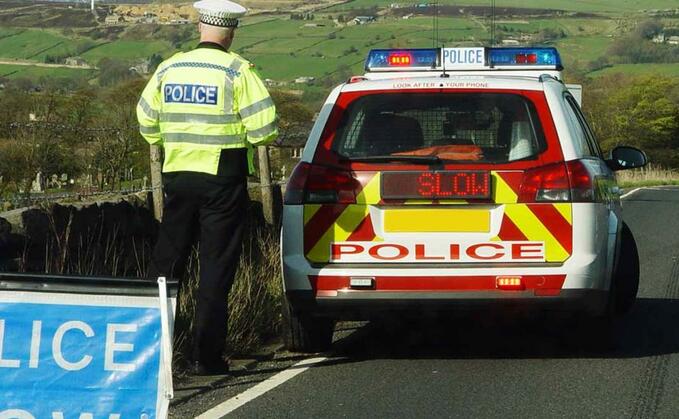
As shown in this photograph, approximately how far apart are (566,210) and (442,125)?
1.03m

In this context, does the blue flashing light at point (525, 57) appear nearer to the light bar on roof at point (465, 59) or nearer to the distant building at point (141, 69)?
the light bar on roof at point (465, 59)

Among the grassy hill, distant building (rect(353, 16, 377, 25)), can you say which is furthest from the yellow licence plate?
distant building (rect(353, 16, 377, 25))

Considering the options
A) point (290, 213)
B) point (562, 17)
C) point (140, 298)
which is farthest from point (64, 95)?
point (562, 17)

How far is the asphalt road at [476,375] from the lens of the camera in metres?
6.52

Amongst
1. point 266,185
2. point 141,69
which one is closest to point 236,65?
point 266,185

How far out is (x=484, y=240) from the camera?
7270mm

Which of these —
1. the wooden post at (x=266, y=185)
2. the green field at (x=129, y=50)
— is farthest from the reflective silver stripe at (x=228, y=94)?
the green field at (x=129, y=50)

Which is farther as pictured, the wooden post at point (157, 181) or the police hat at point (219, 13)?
the wooden post at point (157, 181)

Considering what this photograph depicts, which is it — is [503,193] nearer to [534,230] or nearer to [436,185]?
[534,230]

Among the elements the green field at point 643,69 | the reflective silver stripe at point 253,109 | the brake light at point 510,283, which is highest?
the reflective silver stripe at point 253,109

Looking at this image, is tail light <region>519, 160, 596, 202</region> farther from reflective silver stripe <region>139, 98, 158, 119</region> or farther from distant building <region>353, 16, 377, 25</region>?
distant building <region>353, 16, 377, 25</region>

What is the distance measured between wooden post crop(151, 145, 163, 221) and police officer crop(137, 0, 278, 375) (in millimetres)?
2900

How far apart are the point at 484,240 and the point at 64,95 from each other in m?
6.16

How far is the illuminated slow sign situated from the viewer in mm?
7262
